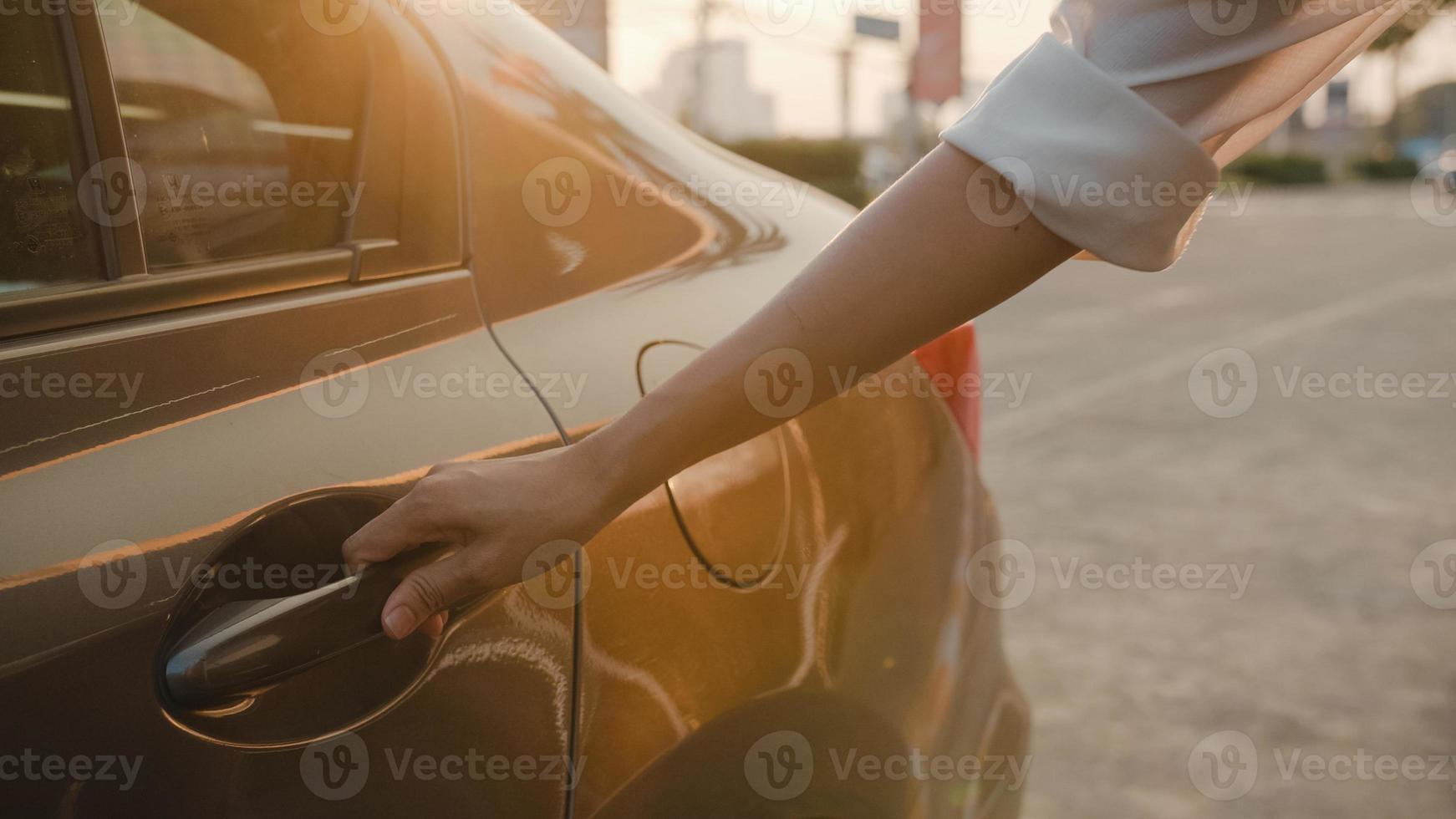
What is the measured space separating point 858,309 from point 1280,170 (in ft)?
178

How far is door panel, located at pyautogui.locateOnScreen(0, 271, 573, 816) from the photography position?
1.02 meters

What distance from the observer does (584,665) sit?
130 centimetres

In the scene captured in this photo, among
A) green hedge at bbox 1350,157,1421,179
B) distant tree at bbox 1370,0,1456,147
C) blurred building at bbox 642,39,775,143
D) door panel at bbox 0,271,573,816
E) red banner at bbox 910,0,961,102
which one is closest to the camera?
door panel at bbox 0,271,573,816

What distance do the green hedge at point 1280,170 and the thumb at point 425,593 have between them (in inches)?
2050

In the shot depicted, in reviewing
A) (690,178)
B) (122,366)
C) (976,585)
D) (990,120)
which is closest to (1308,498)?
(976,585)

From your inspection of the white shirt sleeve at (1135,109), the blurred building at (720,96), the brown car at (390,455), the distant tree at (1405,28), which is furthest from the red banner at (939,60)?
the white shirt sleeve at (1135,109)

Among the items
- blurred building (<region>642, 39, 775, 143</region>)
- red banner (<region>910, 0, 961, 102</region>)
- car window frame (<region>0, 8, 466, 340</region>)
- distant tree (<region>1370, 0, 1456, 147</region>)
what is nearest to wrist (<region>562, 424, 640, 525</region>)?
car window frame (<region>0, 8, 466, 340</region>)

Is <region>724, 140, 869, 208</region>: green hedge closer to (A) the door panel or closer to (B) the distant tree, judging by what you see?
(B) the distant tree

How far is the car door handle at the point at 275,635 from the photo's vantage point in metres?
1.06

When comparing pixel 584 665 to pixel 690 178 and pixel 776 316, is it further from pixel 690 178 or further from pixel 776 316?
pixel 690 178

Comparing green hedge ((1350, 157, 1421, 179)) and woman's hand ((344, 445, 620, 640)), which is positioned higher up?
woman's hand ((344, 445, 620, 640))

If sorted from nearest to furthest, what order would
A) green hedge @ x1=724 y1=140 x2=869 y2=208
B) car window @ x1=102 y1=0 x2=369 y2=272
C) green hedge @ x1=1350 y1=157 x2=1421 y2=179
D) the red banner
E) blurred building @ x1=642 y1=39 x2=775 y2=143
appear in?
car window @ x1=102 y1=0 x2=369 y2=272 → the red banner → blurred building @ x1=642 y1=39 x2=775 y2=143 → green hedge @ x1=724 y1=140 x2=869 y2=208 → green hedge @ x1=1350 y1=157 x2=1421 y2=179

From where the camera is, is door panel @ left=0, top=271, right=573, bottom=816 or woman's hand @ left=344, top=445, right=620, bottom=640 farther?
woman's hand @ left=344, top=445, right=620, bottom=640

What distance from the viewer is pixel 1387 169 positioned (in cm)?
5341
